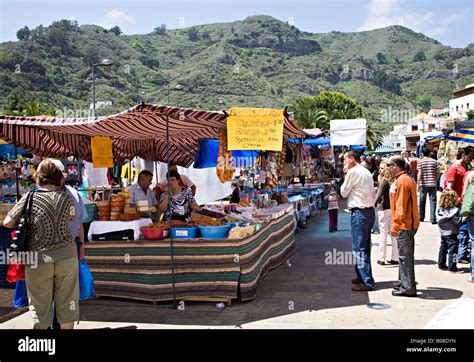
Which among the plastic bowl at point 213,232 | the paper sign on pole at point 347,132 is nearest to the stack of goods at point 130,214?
the plastic bowl at point 213,232

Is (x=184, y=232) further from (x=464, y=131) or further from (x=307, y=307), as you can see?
(x=464, y=131)

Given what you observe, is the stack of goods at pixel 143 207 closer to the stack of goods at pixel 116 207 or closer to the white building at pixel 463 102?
the stack of goods at pixel 116 207

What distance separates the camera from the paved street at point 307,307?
16.9 ft

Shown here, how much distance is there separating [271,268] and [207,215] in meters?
1.45

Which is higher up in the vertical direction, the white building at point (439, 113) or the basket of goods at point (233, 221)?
the white building at point (439, 113)

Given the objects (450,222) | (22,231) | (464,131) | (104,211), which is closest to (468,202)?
(450,222)

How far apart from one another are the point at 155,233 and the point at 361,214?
281 centimetres

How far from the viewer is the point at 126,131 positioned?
7543 mm

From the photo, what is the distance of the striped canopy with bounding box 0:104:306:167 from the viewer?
5.77 meters

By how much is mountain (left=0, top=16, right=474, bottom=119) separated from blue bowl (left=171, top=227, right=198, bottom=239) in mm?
37740

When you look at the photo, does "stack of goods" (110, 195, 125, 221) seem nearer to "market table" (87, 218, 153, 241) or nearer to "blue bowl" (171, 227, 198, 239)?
"market table" (87, 218, 153, 241)

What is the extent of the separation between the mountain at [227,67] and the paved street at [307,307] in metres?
37.4

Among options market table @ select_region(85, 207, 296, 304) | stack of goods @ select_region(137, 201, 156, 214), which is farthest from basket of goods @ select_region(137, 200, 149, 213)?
market table @ select_region(85, 207, 296, 304)
